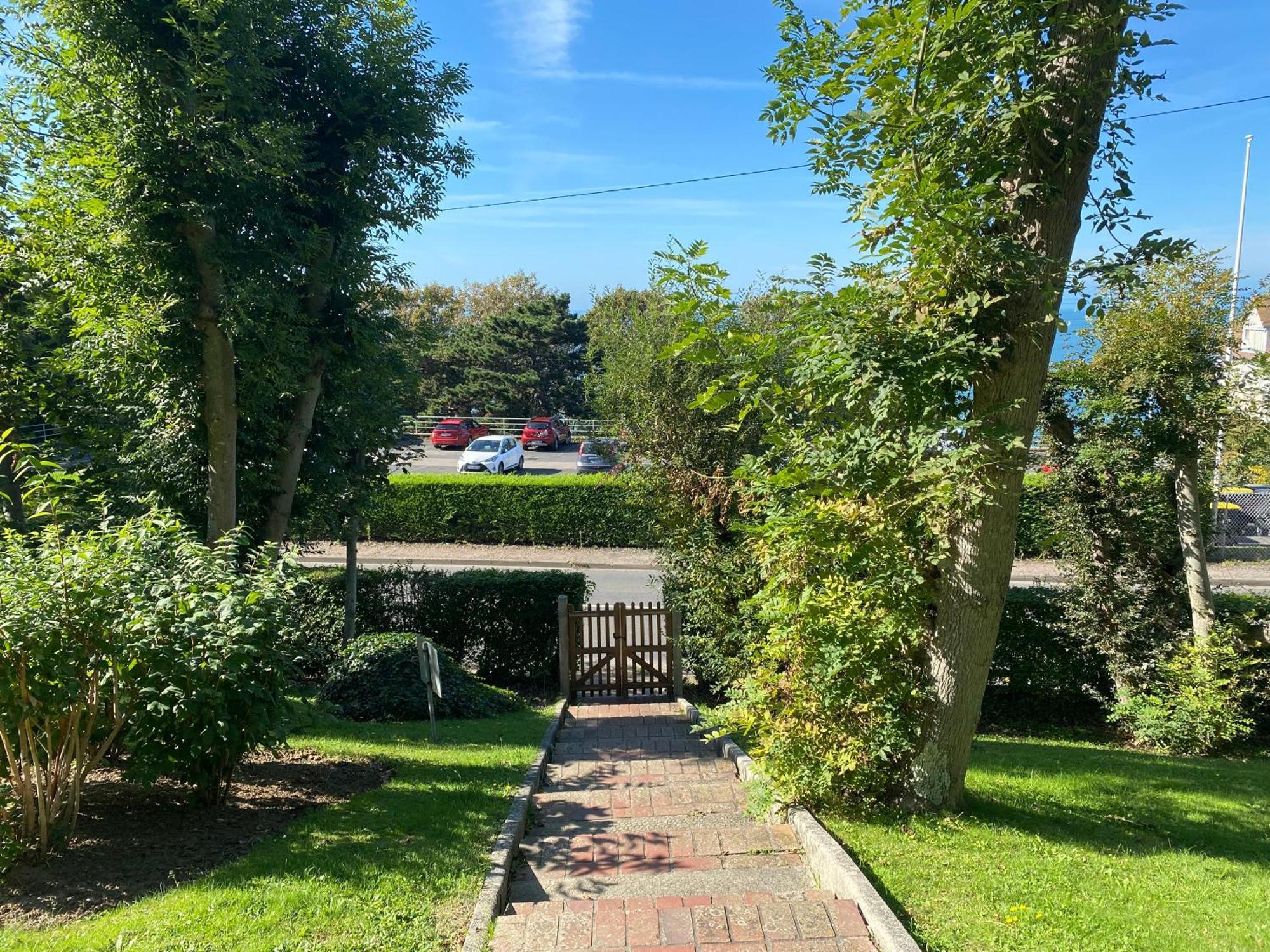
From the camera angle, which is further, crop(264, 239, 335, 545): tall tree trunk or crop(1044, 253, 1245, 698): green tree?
crop(1044, 253, 1245, 698): green tree

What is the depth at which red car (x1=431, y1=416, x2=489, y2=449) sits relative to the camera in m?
40.8

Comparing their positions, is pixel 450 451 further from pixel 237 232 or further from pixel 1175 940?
pixel 1175 940

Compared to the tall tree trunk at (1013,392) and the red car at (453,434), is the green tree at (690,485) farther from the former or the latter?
the red car at (453,434)

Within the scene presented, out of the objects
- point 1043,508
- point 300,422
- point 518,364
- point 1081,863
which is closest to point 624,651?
point 300,422

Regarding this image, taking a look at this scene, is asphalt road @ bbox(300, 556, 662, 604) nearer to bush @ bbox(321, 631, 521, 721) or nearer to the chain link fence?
bush @ bbox(321, 631, 521, 721)

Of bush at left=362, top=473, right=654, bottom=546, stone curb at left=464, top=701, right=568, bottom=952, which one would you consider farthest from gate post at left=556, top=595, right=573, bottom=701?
bush at left=362, top=473, right=654, bottom=546

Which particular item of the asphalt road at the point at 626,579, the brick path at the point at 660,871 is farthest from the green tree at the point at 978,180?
the asphalt road at the point at 626,579

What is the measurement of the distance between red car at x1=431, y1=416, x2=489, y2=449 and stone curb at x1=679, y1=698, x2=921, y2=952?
36309mm

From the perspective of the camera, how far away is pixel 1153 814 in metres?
5.68

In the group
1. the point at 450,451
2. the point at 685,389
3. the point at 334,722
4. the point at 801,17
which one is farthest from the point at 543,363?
the point at 801,17

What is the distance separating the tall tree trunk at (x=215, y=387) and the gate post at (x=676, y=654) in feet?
17.8

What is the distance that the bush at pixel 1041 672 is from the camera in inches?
412

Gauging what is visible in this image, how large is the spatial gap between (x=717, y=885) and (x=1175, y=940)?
6.68 feet

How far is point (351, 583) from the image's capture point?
1146 centimetres
